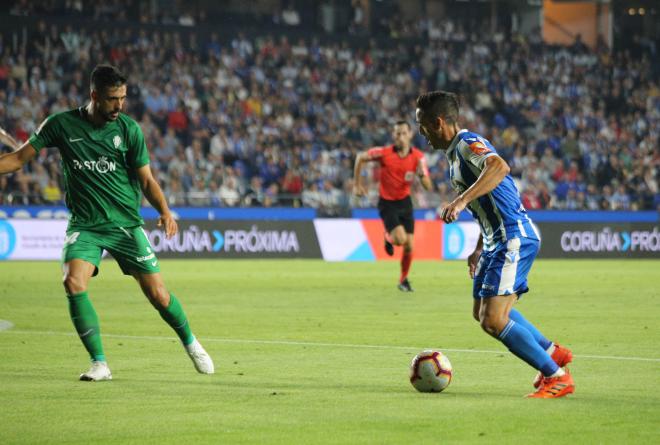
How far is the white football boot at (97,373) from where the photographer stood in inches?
367

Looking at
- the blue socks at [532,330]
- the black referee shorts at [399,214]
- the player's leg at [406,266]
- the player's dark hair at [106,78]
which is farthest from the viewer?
the black referee shorts at [399,214]

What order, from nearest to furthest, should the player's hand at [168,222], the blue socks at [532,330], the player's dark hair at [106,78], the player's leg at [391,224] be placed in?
1. the blue socks at [532,330]
2. the player's dark hair at [106,78]
3. the player's hand at [168,222]
4. the player's leg at [391,224]

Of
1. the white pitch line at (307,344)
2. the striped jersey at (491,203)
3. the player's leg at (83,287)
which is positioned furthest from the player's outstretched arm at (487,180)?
the white pitch line at (307,344)

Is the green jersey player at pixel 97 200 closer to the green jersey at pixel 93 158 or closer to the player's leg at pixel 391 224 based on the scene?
the green jersey at pixel 93 158

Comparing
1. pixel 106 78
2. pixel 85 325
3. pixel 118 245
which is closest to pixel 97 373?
pixel 85 325

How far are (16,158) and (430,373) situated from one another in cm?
346

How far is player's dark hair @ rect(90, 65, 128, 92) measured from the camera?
9164mm

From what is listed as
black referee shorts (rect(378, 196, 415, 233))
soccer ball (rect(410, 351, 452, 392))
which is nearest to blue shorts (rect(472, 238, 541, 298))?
soccer ball (rect(410, 351, 452, 392))

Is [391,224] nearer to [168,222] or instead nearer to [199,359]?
[199,359]

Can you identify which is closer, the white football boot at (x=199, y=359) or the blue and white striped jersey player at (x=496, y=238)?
the blue and white striped jersey player at (x=496, y=238)

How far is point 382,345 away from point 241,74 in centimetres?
2699

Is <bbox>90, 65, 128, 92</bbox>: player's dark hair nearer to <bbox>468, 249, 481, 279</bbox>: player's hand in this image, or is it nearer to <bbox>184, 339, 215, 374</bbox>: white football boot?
<bbox>184, 339, 215, 374</bbox>: white football boot

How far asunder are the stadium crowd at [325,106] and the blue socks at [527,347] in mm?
22210

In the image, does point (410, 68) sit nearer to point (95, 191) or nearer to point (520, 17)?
point (520, 17)
